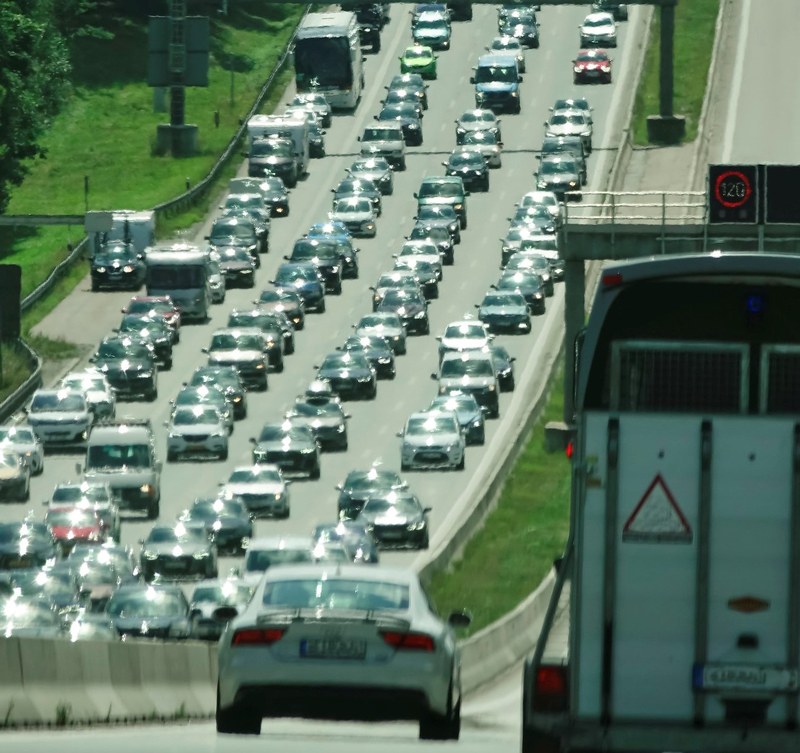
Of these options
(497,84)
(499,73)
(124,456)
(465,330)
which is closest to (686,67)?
(499,73)

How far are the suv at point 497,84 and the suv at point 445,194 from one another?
15.2 m

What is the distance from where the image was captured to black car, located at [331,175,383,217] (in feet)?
303

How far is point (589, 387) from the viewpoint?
553 inches

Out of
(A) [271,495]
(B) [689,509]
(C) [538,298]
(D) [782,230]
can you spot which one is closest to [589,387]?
(B) [689,509]

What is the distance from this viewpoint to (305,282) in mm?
80250

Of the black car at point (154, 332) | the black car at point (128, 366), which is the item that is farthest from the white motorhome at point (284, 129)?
the black car at point (128, 366)

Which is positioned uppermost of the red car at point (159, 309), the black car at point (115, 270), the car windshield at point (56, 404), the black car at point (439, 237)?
the car windshield at point (56, 404)

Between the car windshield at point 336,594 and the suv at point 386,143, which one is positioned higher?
the car windshield at point 336,594

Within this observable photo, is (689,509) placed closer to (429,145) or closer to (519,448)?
(519,448)

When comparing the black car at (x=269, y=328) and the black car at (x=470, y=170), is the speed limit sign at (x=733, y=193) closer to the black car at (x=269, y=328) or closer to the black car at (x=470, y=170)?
the black car at (x=269, y=328)

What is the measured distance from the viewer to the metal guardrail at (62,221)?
68.8m

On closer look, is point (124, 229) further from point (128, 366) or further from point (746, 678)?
point (746, 678)

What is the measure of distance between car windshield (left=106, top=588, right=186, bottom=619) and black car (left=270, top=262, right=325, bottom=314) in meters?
42.4

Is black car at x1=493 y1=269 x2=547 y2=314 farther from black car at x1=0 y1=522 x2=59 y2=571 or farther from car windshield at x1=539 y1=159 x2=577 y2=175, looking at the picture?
black car at x1=0 y1=522 x2=59 y2=571
